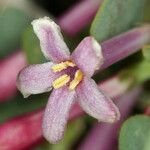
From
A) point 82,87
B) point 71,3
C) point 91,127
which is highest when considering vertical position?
point 82,87

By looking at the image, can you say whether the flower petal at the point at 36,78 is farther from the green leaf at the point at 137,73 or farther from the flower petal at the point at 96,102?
the green leaf at the point at 137,73

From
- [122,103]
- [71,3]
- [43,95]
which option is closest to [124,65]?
[122,103]

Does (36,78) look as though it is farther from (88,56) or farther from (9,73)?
(9,73)

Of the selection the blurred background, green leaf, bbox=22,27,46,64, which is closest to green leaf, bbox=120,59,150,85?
the blurred background

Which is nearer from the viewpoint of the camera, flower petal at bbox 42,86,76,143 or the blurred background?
flower petal at bbox 42,86,76,143

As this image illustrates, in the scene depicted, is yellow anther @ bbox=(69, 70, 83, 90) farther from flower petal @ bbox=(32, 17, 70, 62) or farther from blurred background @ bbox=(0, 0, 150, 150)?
blurred background @ bbox=(0, 0, 150, 150)

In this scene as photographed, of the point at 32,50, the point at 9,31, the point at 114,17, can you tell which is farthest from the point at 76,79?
the point at 9,31

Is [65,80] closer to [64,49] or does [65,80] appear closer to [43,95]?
[64,49]

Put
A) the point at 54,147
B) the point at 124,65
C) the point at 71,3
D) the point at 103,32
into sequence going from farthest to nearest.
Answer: the point at 71,3, the point at 54,147, the point at 124,65, the point at 103,32
